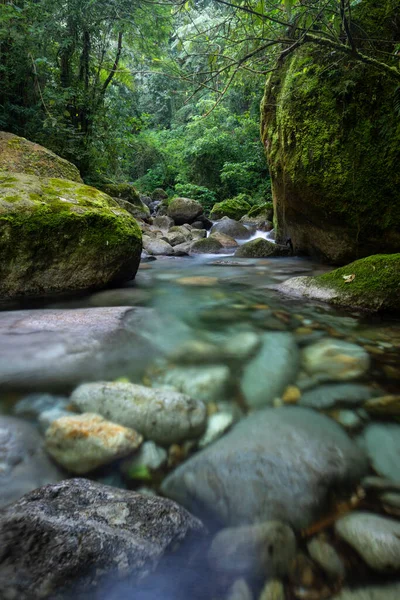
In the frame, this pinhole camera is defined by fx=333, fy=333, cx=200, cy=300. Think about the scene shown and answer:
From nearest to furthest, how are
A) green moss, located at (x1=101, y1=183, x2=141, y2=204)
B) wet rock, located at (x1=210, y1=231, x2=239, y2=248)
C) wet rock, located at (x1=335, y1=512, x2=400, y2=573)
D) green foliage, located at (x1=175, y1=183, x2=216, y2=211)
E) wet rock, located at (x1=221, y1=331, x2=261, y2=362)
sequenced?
wet rock, located at (x1=335, y1=512, x2=400, y2=573) < wet rock, located at (x1=221, y1=331, x2=261, y2=362) < wet rock, located at (x1=210, y1=231, x2=239, y2=248) < green moss, located at (x1=101, y1=183, x2=141, y2=204) < green foliage, located at (x1=175, y1=183, x2=216, y2=211)

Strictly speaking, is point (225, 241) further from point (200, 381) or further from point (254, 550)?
point (254, 550)

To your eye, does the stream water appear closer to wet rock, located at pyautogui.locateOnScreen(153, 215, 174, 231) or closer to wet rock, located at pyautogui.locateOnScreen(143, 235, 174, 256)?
wet rock, located at pyautogui.locateOnScreen(143, 235, 174, 256)

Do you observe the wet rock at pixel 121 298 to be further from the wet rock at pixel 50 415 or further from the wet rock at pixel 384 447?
the wet rock at pixel 384 447

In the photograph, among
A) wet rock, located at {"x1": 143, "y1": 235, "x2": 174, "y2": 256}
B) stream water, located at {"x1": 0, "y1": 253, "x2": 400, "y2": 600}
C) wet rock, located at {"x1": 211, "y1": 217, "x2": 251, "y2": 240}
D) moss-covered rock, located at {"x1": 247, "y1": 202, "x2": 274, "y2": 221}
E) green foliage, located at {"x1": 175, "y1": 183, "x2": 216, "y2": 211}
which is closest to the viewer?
stream water, located at {"x1": 0, "y1": 253, "x2": 400, "y2": 600}

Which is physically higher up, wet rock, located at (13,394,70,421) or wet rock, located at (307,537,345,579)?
wet rock, located at (13,394,70,421)

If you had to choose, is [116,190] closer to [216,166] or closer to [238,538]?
[216,166]

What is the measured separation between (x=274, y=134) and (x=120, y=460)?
6.20 m

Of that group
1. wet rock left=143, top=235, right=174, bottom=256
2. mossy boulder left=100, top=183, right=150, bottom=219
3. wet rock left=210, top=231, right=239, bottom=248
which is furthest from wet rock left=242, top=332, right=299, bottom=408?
mossy boulder left=100, top=183, right=150, bottom=219

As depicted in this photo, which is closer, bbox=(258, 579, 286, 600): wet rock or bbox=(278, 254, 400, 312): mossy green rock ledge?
bbox=(258, 579, 286, 600): wet rock

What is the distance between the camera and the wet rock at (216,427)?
1.42m

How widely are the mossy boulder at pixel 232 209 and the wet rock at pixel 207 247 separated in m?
6.28

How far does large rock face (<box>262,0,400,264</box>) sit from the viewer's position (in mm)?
4164

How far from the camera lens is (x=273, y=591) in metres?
0.87

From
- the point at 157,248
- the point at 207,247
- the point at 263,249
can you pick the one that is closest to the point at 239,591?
the point at 263,249
